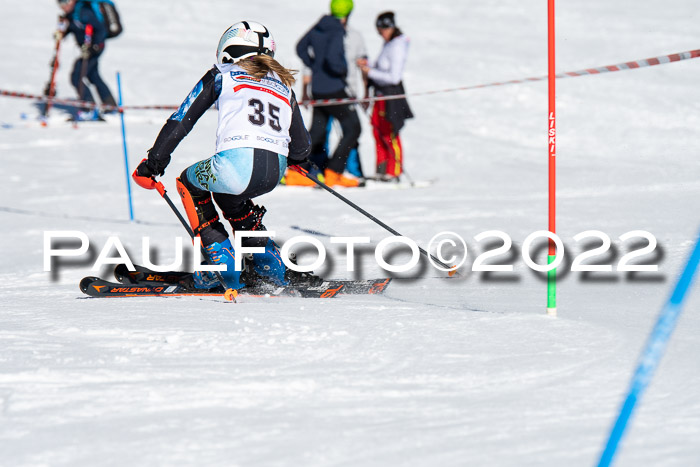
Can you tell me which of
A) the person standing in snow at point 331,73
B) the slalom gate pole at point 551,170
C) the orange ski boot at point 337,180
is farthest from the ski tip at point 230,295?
the orange ski boot at point 337,180

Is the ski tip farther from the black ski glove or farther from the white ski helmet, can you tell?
the white ski helmet

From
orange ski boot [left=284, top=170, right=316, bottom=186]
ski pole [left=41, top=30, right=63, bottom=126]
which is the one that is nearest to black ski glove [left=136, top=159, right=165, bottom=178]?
orange ski boot [left=284, top=170, right=316, bottom=186]

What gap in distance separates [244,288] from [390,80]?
5.02 m

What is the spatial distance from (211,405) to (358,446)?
0.63 meters

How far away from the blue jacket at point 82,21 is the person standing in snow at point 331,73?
3.87 meters

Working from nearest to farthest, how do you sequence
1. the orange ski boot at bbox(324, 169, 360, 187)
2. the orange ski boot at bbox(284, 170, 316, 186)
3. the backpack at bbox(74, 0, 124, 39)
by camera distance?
1. the orange ski boot at bbox(324, 169, 360, 187)
2. the orange ski boot at bbox(284, 170, 316, 186)
3. the backpack at bbox(74, 0, 124, 39)

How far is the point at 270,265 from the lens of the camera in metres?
5.29

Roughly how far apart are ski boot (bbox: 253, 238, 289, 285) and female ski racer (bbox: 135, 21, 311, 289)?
0.96 ft

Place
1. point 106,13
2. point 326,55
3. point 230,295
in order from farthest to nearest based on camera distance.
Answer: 1. point 106,13
2. point 326,55
3. point 230,295

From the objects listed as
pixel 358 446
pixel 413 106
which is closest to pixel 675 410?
pixel 358 446

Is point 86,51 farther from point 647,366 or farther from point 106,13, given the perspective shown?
point 647,366

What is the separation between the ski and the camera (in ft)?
16.9

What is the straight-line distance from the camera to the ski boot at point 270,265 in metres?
5.27

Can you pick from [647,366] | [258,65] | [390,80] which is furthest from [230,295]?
[390,80]
